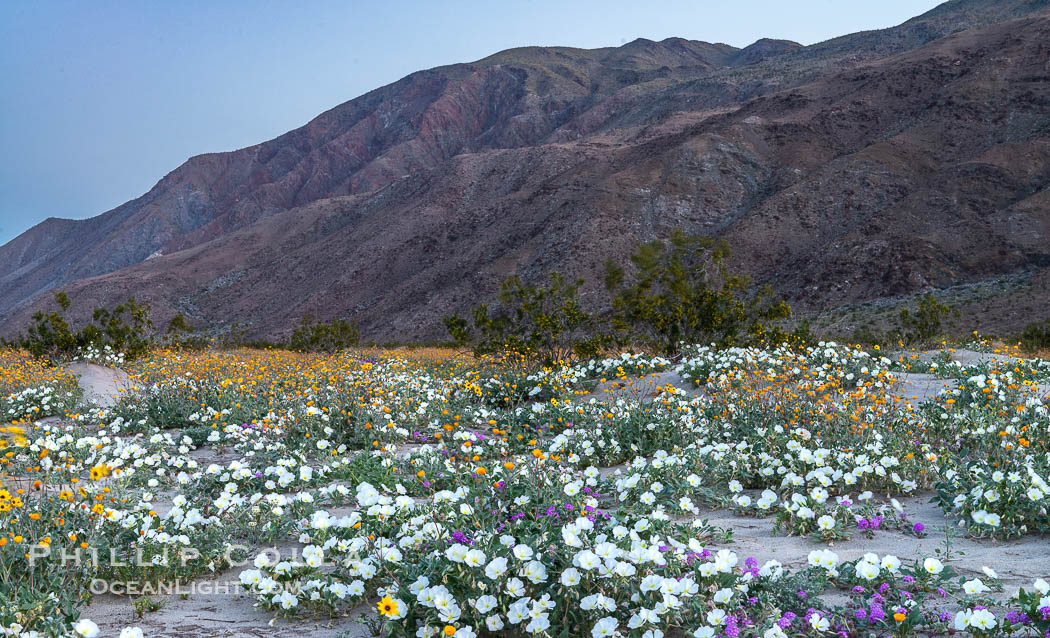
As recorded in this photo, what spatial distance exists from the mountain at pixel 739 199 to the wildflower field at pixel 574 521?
25.8 m

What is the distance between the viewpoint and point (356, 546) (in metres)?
2.96

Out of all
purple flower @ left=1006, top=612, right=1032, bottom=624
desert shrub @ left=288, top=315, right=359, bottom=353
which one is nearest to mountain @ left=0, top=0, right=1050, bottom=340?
desert shrub @ left=288, top=315, right=359, bottom=353

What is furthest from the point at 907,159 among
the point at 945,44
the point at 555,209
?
the point at 555,209

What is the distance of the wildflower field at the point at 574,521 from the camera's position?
8.14ft

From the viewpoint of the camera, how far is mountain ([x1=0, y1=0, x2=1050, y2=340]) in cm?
3638

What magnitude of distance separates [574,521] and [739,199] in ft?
152

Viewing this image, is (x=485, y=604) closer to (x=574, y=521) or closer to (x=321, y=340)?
(x=574, y=521)

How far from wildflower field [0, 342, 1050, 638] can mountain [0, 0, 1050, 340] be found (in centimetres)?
2580

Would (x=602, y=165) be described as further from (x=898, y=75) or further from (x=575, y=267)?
(x=898, y=75)

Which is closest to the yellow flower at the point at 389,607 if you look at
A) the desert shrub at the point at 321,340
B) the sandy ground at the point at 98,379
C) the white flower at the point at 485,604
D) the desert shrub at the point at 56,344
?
the white flower at the point at 485,604

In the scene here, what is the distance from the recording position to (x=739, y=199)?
46.2 metres

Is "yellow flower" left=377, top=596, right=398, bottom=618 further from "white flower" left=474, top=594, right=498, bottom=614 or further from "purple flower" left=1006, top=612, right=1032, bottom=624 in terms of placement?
"purple flower" left=1006, top=612, right=1032, bottom=624

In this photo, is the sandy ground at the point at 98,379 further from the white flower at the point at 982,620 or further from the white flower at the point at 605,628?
the white flower at the point at 982,620

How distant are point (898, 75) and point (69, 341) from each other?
5546cm
